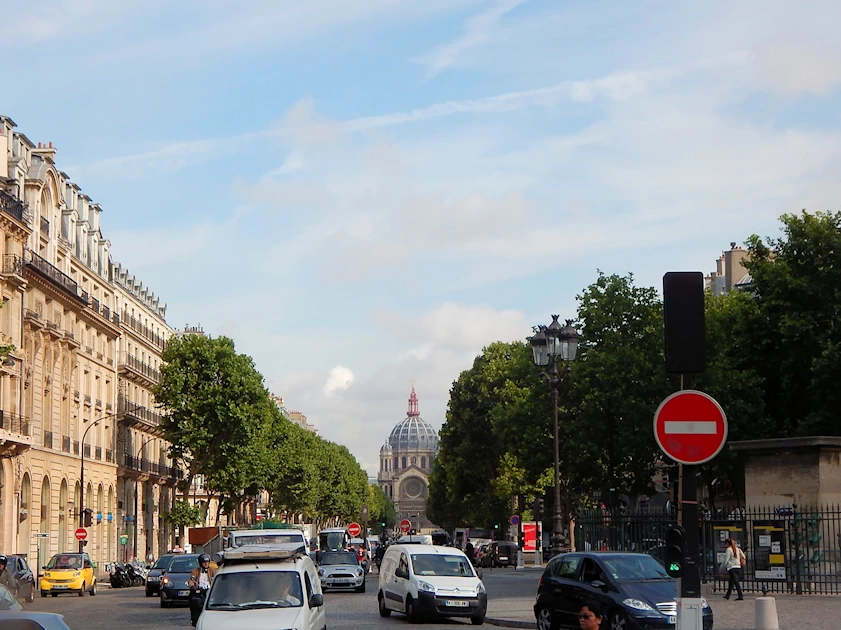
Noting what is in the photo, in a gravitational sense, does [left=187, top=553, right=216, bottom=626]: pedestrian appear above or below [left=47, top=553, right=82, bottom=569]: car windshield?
above

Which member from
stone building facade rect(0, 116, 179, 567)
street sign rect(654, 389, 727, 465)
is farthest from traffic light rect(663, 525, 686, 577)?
stone building facade rect(0, 116, 179, 567)

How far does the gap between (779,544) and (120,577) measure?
40.6 metres

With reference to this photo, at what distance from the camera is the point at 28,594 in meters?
38.5

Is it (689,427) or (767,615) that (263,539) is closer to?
(767,615)

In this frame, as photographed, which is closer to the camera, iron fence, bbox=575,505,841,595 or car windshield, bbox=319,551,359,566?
iron fence, bbox=575,505,841,595

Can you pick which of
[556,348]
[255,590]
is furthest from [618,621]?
[556,348]

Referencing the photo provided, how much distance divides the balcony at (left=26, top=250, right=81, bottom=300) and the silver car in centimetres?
2445

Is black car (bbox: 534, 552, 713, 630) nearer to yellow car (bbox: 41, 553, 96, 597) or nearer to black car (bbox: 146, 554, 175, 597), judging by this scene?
black car (bbox: 146, 554, 175, 597)

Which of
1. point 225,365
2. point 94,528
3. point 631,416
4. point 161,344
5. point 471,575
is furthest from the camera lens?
point 161,344

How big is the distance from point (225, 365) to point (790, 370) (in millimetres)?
40084

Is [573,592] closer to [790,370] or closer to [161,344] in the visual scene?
[790,370]

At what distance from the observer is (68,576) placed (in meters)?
50.1

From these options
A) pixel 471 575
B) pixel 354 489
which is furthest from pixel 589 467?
pixel 354 489

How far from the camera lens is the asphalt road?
28.6 meters
